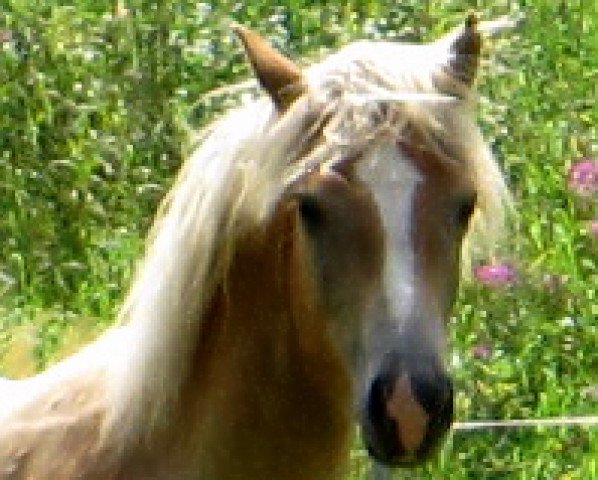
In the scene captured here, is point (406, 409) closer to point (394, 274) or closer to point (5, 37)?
point (394, 274)

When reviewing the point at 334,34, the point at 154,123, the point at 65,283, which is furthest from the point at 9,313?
the point at 334,34

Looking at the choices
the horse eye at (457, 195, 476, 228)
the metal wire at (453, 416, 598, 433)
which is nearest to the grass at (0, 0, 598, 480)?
the metal wire at (453, 416, 598, 433)

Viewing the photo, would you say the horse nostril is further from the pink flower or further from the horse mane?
the pink flower

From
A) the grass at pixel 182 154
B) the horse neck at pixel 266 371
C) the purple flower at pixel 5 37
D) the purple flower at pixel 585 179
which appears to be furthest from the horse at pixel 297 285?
the purple flower at pixel 5 37

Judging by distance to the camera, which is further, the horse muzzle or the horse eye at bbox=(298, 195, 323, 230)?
the horse eye at bbox=(298, 195, 323, 230)

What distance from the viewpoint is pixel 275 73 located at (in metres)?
3.63

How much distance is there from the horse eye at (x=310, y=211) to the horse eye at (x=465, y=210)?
235 millimetres

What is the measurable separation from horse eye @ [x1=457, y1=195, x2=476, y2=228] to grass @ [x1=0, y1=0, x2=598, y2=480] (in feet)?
5.75

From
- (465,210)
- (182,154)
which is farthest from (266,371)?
(182,154)

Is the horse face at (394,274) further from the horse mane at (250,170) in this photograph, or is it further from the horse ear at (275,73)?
the horse ear at (275,73)

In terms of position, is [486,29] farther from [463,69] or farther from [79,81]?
[79,81]

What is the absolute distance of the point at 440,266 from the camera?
348 centimetres

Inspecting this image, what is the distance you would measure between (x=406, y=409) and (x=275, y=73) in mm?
643

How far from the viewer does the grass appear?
5.75 metres
